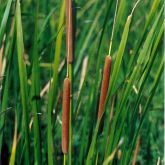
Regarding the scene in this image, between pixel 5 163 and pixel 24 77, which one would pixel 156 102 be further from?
pixel 24 77

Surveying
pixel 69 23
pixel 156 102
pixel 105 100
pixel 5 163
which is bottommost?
pixel 5 163

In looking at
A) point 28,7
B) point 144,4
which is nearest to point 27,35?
point 28,7

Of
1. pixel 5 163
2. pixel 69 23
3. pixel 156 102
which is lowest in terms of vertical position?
pixel 5 163

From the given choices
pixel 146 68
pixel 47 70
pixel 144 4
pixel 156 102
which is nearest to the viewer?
pixel 146 68

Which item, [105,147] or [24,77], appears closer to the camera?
[24,77]

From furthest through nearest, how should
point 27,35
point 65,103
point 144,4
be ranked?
point 27,35
point 144,4
point 65,103

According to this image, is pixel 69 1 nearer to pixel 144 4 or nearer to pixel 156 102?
pixel 156 102

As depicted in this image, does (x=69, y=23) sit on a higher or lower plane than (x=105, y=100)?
higher

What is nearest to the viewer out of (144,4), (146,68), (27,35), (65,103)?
(65,103)

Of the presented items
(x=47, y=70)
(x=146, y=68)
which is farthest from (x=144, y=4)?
(x=146, y=68)
